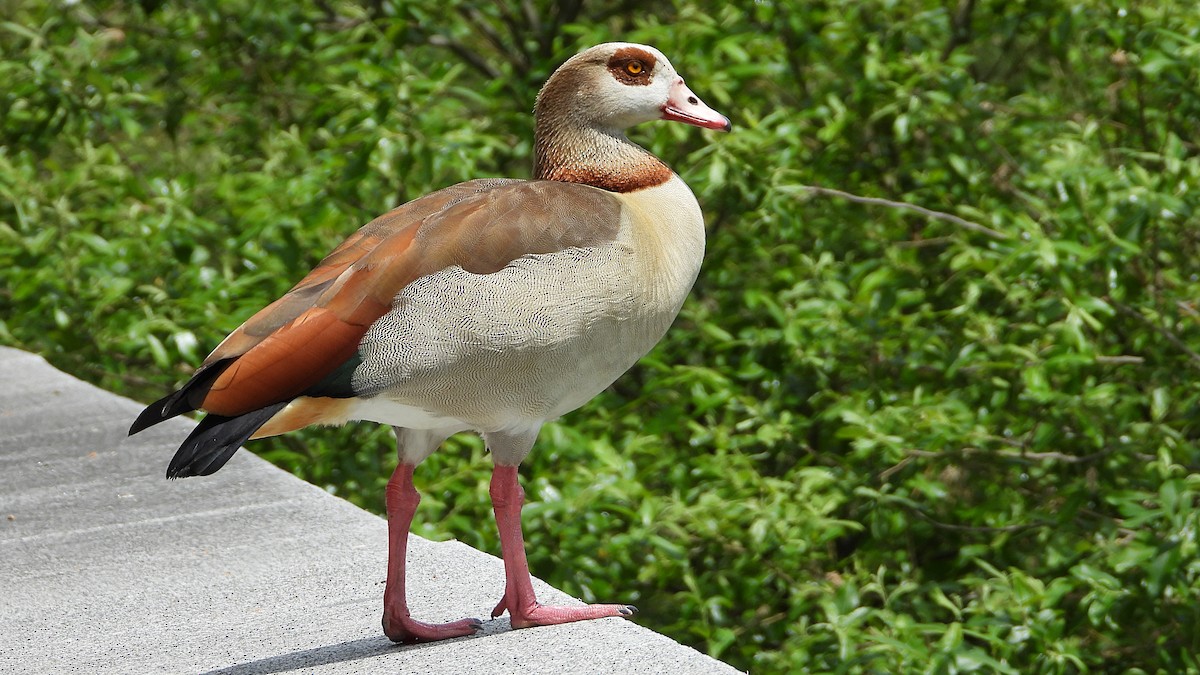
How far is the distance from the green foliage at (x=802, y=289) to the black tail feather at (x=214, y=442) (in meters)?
1.84

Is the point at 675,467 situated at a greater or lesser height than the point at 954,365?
lesser

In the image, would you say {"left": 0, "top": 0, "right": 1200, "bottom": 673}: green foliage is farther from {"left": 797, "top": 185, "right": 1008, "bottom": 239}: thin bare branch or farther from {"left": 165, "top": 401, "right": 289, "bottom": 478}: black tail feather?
{"left": 165, "top": 401, "right": 289, "bottom": 478}: black tail feather

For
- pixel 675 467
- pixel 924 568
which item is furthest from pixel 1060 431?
pixel 675 467

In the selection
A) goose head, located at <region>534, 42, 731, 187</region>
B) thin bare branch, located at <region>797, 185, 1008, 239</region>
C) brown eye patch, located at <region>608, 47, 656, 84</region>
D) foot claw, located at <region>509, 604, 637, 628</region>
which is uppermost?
brown eye patch, located at <region>608, 47, 656, 84</region>

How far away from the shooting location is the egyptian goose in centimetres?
276

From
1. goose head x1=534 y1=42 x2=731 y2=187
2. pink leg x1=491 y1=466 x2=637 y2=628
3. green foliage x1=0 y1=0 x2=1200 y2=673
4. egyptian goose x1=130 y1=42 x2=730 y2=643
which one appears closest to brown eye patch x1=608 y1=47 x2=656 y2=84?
goose head x1=534 y1=42 x2=731 y2=187

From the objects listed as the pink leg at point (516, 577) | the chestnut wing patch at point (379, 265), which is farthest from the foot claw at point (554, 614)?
the chestnut wing patch at point (379, 265)

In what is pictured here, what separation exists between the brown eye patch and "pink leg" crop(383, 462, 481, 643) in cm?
101

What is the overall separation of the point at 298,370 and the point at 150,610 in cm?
96

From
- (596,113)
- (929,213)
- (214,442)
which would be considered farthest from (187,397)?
(929,213)

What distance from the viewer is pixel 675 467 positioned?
17.2 feet

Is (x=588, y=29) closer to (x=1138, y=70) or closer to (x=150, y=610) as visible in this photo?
(x=1138, y=70)

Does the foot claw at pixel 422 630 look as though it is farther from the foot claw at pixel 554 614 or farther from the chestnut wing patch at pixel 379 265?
the chestnut wing patch at pixel 379 265

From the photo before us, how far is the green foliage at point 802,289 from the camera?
4.73 m
